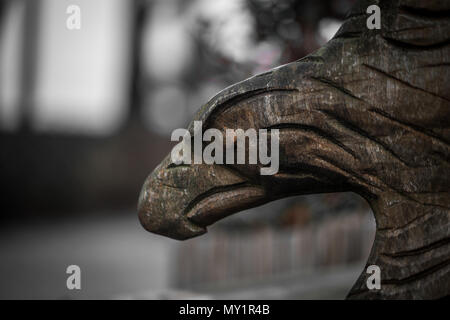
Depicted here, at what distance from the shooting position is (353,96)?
1438 millimetres

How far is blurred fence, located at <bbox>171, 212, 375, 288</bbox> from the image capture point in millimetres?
4070

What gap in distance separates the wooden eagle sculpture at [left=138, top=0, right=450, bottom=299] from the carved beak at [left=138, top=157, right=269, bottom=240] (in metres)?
0.08

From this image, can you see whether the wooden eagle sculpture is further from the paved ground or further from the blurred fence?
the blurred fence

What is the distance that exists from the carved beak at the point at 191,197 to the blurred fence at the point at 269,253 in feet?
8.08

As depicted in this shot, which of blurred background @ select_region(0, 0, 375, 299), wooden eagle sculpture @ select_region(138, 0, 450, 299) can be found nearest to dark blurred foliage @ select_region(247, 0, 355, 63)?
blurred background @ select_region(0, 0, 375, 299)

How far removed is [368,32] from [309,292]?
1.53m

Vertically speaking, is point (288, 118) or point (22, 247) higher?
point (288, 118)

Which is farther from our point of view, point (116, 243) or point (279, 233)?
point (116, 243)

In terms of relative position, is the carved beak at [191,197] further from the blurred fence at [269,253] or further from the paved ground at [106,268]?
the blurred fence at [269,253]

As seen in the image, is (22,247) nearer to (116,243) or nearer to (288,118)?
(116,243)

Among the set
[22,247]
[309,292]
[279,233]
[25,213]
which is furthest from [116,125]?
[309,292]

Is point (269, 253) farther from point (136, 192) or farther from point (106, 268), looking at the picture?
point (136, 192)

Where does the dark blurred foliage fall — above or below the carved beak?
above

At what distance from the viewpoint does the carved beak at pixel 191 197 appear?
5.00 ft
